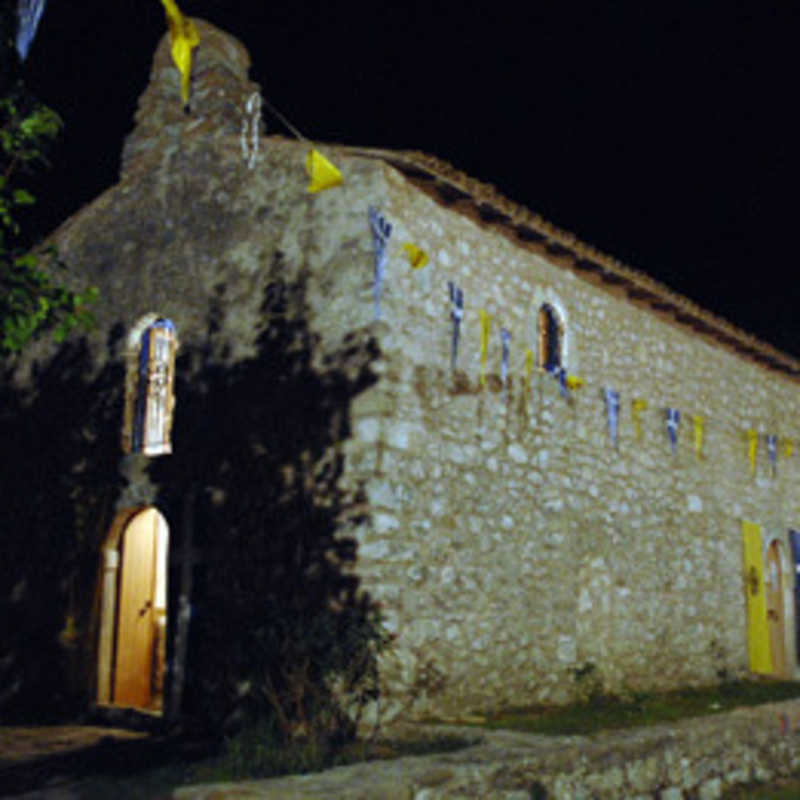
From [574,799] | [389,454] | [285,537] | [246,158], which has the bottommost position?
[574,799]

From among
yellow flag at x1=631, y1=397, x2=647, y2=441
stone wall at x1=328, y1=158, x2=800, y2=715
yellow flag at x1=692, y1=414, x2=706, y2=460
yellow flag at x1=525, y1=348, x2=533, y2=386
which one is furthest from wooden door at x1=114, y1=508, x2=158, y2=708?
yellow flag at x1=692, y1=414, x2=706, y2=460

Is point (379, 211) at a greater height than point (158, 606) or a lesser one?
greater

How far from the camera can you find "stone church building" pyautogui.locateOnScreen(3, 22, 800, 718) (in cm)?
775

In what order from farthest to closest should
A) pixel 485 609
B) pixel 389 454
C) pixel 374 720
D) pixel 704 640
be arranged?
pixel 704 640, pixel 485 609, pixel 389 454, pixel 374 720

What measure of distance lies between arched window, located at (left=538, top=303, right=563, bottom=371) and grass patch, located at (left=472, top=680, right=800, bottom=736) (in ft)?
11.8

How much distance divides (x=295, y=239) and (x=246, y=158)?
130 cm

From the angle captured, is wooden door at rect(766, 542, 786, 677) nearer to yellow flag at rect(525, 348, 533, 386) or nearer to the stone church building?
the stone church building

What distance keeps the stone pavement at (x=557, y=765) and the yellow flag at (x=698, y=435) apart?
4.19m

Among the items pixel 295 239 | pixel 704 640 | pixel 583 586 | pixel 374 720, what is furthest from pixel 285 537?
pixel 704 640

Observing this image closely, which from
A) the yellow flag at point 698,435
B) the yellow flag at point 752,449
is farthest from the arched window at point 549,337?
the yellow flag at point 752,449

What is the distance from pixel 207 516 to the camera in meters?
8.38

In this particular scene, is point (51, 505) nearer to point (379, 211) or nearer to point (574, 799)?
point (379, 211)

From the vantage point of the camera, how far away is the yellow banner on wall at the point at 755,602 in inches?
484

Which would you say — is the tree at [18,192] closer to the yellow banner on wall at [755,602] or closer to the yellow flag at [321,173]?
the yellow flag at [321,173]
